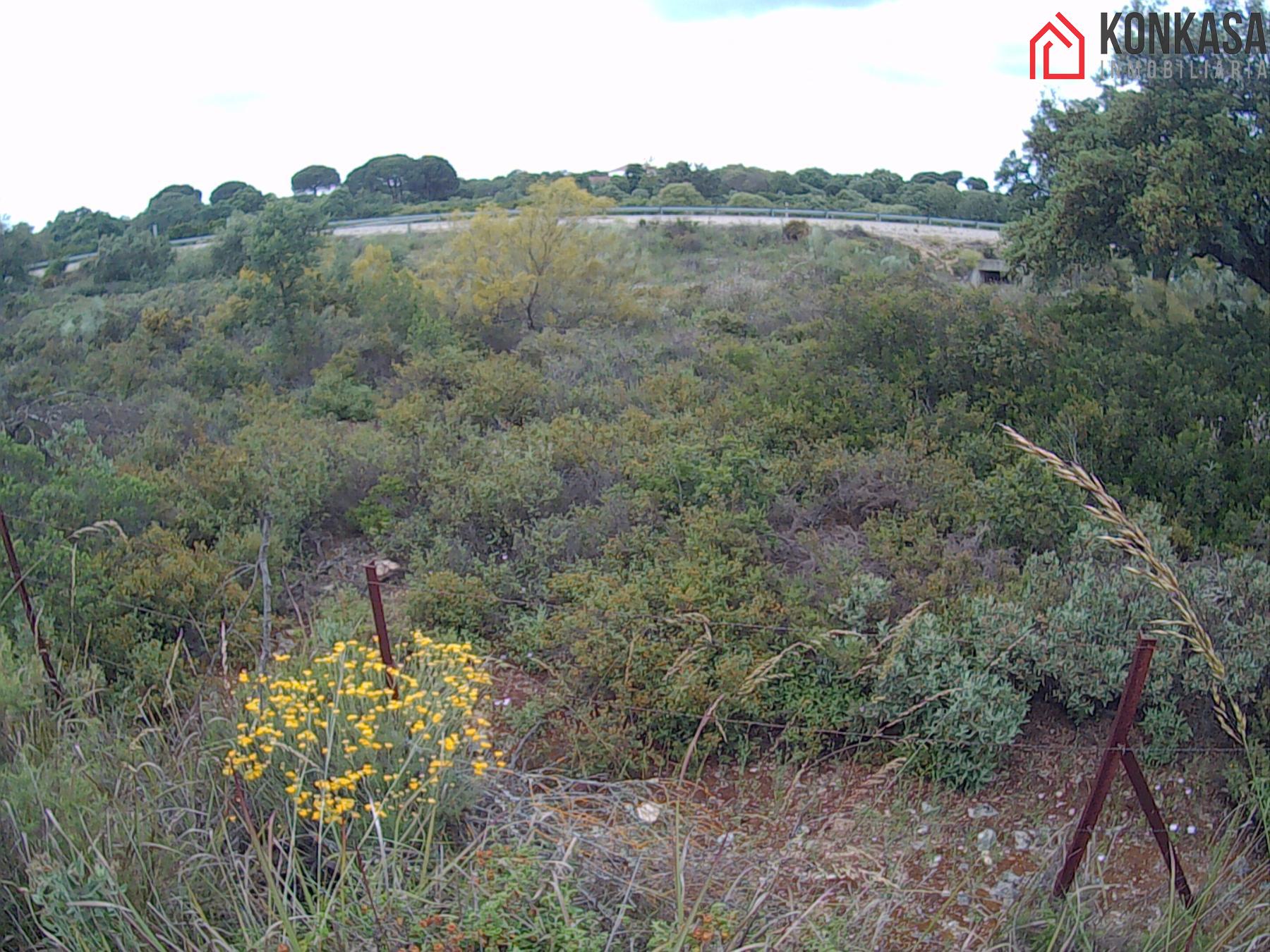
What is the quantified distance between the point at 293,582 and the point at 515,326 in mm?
7552

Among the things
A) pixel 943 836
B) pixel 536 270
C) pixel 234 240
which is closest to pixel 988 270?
pixel 536 270

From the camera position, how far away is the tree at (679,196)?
118 ft

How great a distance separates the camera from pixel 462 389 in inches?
388

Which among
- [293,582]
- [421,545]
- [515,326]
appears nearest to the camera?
[293,582]

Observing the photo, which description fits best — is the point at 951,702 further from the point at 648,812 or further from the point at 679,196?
the point at 679,196

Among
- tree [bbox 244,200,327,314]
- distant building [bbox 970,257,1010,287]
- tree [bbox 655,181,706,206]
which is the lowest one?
distant building [bbox 970,257,1010,287]

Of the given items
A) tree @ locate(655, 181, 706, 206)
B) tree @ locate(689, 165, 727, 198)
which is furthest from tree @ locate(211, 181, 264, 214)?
tree @ locate(689, 165, 727, 198)

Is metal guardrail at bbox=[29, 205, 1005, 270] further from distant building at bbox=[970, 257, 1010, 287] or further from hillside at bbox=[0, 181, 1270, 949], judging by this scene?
hillside at bbox=[0, 181, 1270, 949]

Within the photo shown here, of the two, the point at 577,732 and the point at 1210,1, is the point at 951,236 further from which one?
the point at 577,732

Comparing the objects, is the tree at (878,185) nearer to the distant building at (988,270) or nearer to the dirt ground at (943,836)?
the distant building at (988,270)

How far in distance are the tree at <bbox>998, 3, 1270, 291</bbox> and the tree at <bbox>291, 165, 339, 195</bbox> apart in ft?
138

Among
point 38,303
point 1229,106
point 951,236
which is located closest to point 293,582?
point 1229,106

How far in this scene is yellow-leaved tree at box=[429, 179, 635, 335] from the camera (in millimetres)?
13438

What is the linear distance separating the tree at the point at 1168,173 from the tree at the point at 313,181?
42206 millimetres
